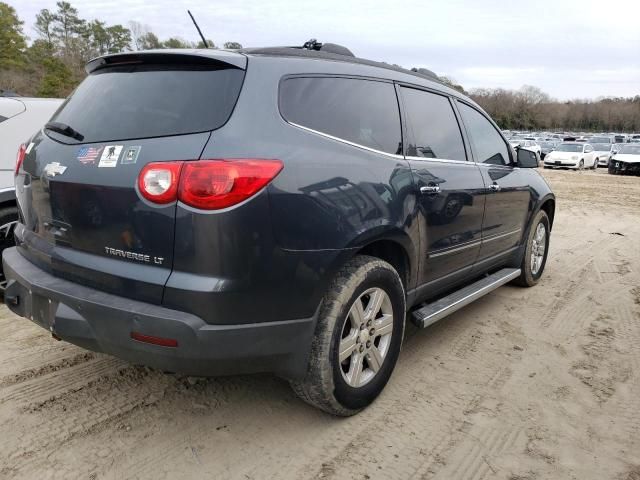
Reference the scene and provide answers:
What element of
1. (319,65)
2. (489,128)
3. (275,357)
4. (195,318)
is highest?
(319,65)

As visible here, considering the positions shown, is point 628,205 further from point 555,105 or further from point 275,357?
point 555,105

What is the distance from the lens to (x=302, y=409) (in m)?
2.78

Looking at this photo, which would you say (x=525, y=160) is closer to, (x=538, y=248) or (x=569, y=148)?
(x=538, y=248)

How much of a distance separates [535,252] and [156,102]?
4226 mm

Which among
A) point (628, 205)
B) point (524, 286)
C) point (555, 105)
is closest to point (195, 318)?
point (524, 286)

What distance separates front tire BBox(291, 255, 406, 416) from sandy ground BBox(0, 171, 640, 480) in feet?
0.60

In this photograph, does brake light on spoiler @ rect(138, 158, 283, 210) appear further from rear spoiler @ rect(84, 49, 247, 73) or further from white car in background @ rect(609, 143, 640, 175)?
white car in background @ rect(609, 143, 640, 175)

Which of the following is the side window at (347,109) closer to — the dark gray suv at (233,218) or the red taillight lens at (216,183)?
the dark gray suv at (233,218)

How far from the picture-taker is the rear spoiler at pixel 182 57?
2285 mm

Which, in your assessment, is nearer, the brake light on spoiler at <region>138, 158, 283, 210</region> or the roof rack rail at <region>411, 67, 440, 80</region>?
the brake light on spoiler at <region>138, 158, 283, 210</region>

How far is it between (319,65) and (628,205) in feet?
40.4

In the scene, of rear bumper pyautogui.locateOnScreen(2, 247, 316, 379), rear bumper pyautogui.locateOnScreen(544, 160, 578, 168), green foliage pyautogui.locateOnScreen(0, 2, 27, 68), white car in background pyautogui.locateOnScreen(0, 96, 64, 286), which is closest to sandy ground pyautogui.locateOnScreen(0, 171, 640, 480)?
rear bumper pyautogui.locateOnScreen(2, 247, 316, 379)

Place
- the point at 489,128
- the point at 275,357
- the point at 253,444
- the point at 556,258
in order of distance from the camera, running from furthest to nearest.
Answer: the point at 556,258
the point at 489,128
the point at 253,444
the point at 275,357

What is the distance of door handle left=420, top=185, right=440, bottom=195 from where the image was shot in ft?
9.72
